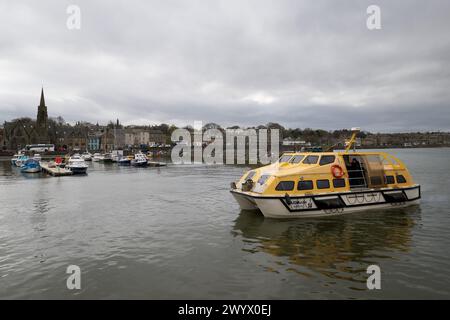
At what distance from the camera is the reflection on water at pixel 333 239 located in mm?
11555

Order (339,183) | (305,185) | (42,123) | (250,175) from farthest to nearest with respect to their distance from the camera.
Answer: (42,123), (250,175), (339,183), (305,185)

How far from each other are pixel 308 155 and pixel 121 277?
12.8m

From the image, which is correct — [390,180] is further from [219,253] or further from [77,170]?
[77,170]

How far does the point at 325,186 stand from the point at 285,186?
251 centimetres

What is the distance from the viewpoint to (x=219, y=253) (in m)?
12.9

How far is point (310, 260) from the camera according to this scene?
39.3ft

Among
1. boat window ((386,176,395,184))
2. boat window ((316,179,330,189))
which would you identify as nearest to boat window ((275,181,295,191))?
boat window ((316,179,330,189))

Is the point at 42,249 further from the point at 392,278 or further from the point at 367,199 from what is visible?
the point at 367,199

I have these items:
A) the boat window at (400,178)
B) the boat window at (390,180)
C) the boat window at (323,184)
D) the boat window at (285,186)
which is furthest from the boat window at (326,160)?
the boat window at (400,178)

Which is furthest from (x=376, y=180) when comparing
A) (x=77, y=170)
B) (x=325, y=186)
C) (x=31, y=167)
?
(x=31, y=167)

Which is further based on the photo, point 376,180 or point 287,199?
point 376,180

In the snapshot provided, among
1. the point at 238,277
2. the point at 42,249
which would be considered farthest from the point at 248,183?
the point at 42,249

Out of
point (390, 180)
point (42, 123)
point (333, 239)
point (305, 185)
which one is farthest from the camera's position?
point (42, 123)

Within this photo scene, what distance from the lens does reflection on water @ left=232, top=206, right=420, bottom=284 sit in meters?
11.6
